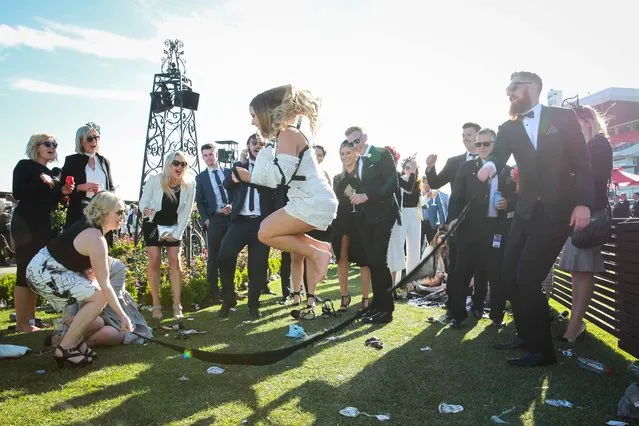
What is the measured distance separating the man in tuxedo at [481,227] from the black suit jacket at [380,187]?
78cm

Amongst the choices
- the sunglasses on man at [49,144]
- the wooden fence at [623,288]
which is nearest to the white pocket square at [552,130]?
the wooden fence at [623,288]

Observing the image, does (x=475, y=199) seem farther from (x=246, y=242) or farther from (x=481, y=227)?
(x=246, y=242)

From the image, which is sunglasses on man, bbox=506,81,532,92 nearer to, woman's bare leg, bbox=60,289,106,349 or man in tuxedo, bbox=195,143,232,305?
woman's bare leg, bbox=60,289,106,349

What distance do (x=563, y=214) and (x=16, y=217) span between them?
5.83m

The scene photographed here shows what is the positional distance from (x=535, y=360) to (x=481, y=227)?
2146 millimetres

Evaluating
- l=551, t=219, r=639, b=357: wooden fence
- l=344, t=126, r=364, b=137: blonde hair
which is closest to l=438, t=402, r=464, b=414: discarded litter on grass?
l=551, t=219, r=639, b=357: wooden fence

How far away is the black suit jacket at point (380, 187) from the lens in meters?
5.97

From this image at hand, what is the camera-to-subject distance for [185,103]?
14242mm

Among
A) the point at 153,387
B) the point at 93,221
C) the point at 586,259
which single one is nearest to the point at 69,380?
the point at 153,387

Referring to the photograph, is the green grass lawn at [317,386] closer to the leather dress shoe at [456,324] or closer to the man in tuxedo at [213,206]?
the leather dress shoe at [456,324]

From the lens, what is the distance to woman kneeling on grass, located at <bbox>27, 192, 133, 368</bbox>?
3957mm

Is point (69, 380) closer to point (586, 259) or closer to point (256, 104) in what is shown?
point (256, 104)

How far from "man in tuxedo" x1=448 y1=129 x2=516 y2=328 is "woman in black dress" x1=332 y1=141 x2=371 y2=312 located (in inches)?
50.5

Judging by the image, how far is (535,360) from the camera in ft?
12.9
